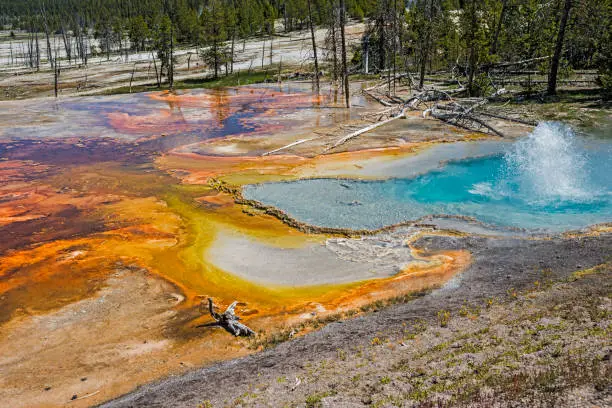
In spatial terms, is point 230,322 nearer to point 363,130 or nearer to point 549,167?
point 549,167

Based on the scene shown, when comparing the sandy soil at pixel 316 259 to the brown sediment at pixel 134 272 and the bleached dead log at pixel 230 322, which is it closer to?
the brown sediment at pixel 134 272

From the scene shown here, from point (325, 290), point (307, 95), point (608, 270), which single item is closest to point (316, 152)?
point (325, 290)


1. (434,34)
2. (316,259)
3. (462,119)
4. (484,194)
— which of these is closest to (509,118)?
(462,119)

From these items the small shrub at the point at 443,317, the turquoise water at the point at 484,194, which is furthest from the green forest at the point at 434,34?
the small shrub at the point at 443,317

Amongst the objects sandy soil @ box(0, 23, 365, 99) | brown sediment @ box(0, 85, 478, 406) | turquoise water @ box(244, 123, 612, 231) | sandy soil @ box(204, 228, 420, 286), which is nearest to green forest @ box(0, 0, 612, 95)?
sandy soil @ box(0, 23, 365, 99)

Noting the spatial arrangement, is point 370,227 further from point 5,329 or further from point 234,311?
point 5,329

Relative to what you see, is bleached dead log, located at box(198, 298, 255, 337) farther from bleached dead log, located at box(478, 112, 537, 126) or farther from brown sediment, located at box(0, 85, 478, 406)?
bleached dead log, located at box(478, 112, 537, 126)

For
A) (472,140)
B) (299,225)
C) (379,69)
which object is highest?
(379,69)

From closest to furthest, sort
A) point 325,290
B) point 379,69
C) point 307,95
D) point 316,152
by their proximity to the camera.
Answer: point 325,290
point 316,152
point 307,95
point 379,69
